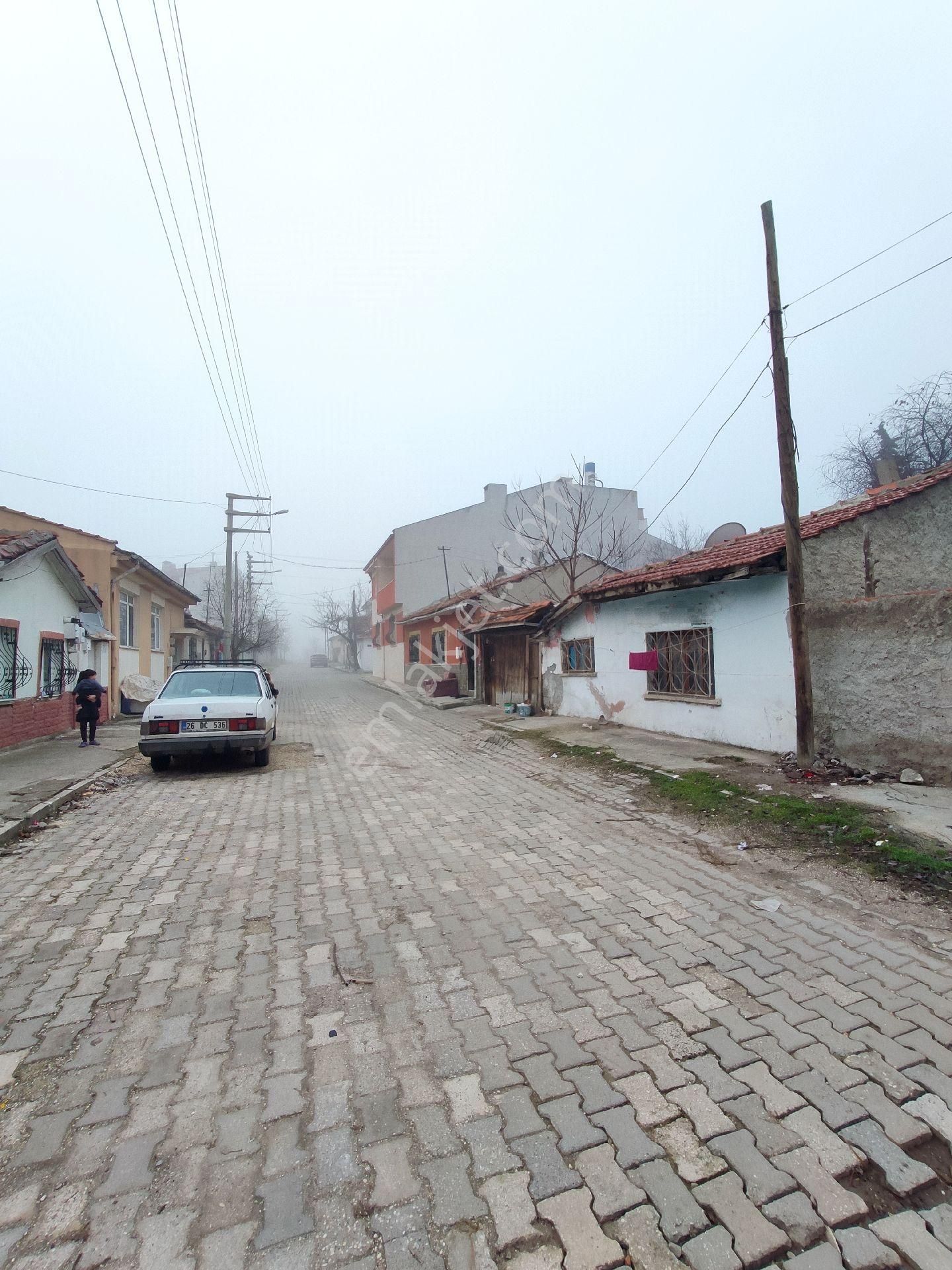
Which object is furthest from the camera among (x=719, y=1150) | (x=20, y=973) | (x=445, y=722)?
(x=445, y=722)

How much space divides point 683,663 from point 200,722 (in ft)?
25.6

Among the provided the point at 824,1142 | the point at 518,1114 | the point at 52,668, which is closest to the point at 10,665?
the point at 52,668

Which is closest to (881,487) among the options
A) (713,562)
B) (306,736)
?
(713,562)

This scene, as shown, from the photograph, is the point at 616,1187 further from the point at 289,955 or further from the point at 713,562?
the point at 713,562

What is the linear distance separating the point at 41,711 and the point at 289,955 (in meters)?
10.5

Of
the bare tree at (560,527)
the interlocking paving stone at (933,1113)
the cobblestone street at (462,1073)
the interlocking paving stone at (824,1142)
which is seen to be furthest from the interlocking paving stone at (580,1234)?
the bare tree at (560,527)

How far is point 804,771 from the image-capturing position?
23.1ft

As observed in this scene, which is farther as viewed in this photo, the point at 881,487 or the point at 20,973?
the point at 881,487

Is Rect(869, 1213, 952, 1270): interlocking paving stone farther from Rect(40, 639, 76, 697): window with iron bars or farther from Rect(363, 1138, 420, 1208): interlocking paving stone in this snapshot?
Rect(40, 639, 76, 697): window with iron bars

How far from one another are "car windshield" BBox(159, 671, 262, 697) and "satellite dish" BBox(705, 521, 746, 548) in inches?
362

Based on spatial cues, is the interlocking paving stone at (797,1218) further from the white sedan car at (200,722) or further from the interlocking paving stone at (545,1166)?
the white sedan car at (200,722)

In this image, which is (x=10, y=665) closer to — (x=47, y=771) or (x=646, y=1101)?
(x=47, y=771)

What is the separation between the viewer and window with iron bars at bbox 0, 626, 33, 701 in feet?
32.5

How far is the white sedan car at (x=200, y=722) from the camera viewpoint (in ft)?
26.9
